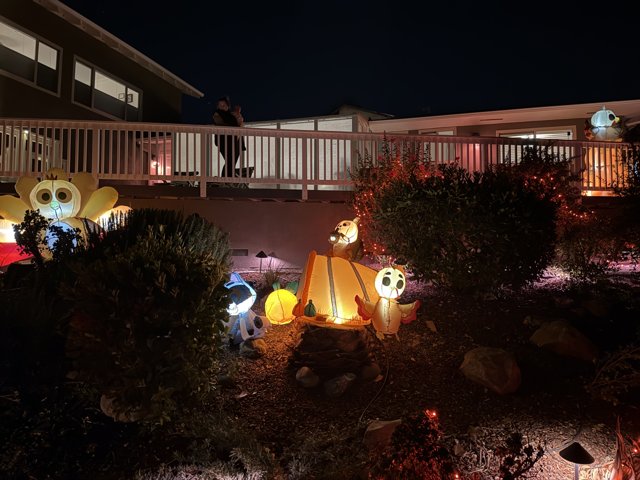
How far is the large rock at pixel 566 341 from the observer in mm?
4262

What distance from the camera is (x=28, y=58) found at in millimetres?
11242

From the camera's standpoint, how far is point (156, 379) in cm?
316

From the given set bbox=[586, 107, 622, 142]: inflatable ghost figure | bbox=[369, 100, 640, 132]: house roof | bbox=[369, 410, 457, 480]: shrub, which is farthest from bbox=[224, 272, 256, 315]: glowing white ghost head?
bbox=[369, 100, 640, 132]: house roof

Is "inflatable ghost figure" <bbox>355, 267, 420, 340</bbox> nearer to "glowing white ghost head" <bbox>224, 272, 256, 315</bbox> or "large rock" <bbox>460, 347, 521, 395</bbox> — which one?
"large rock" <bbox>460, 347, 521, 395</bbox>

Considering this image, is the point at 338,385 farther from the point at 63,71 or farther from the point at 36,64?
the point at 63,71

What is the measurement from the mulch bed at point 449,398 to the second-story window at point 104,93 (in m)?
11.0

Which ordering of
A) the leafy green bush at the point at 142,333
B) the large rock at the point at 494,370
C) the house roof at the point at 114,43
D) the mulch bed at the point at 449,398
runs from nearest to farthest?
the leafy green bush at the point at 142,333
the mulch bed at the point at 449,398
the large rock at the point at 494,370
the house roof at the point at 114,43

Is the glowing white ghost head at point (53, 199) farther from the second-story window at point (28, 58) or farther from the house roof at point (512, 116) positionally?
the house roof at point (512, 116)

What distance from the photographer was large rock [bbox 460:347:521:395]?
384cm

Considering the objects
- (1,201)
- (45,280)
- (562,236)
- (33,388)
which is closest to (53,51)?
(1,201)

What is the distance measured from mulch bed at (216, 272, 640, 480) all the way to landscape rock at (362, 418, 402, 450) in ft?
A: 0.21

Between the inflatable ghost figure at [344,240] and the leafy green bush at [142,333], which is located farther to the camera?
the inflatable ghost figure at [344,240]

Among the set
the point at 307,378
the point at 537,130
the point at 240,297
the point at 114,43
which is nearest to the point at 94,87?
the point at 114,43

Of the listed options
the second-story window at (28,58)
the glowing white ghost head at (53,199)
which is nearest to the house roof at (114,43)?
the second-story window at (28,58)
